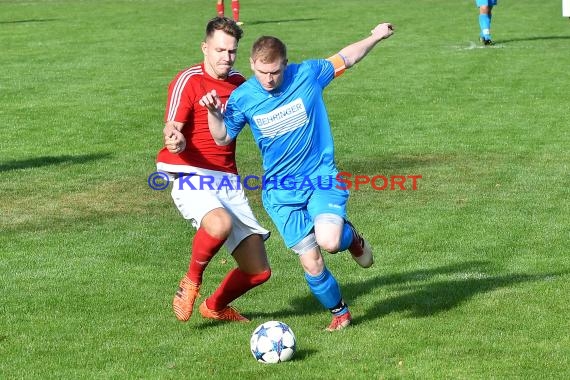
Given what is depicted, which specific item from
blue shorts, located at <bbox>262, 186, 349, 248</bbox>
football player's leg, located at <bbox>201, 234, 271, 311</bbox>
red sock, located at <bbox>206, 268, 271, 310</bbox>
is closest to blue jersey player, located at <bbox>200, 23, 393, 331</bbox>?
blue shorts, located at <bbox>262, 186, 349, 248</bbox>

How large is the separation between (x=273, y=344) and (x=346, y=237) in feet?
3.75

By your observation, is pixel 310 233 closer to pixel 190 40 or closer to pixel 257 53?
pixel 257 53

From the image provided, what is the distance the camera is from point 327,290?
847cm

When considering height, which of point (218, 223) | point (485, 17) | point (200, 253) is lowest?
point (485, 17)

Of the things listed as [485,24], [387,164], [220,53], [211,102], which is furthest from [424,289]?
[485,24]

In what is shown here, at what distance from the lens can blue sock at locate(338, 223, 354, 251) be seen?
27.4 ft

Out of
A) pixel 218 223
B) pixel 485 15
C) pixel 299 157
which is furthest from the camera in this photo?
pixel 485 15

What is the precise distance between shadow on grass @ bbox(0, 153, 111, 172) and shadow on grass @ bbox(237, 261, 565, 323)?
24.2 feet

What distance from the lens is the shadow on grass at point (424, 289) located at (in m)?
9.18

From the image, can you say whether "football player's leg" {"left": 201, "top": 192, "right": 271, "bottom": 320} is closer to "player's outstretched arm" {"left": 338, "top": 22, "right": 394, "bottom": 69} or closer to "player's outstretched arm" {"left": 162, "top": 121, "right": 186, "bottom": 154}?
"player's outstretched arm" {"left": 162, "top": 121, "right": 186, "bottom": 154}

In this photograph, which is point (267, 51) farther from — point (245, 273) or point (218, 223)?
point (245, 273)

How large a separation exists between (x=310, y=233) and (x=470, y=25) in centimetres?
2517

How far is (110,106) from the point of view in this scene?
21.1m

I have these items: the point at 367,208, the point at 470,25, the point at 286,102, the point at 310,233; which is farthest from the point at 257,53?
the point at 470,25
